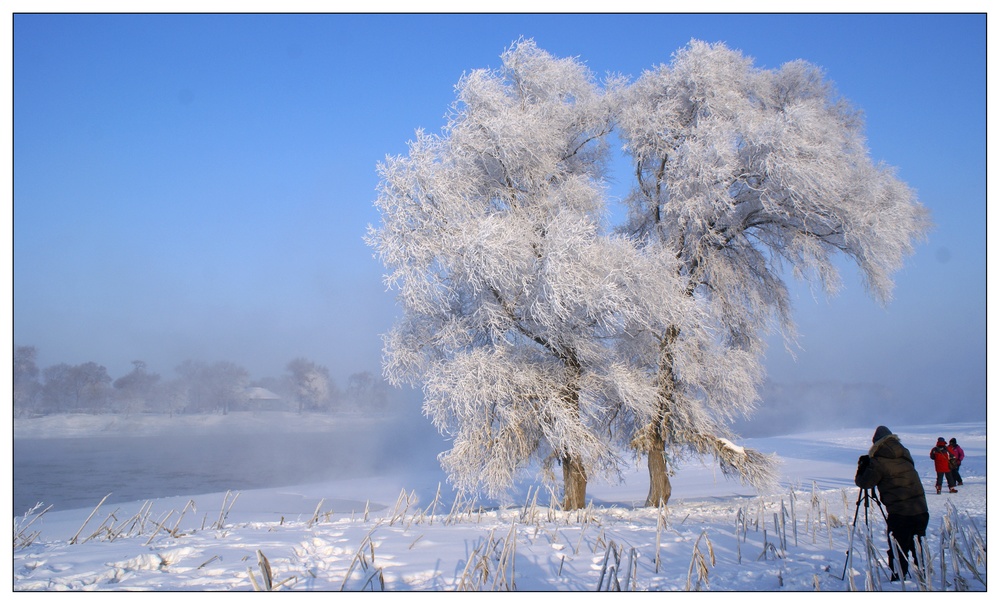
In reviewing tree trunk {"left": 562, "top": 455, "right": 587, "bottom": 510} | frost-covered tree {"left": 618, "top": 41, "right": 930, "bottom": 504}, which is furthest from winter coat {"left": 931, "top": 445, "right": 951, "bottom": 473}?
tree trunk {"left": 562, "top": 455, "right": 587, "bottom": 510}

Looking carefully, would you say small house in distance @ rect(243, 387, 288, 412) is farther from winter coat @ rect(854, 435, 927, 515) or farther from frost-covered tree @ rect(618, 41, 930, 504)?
winter coat @ rect(854, 435, 927, 515)

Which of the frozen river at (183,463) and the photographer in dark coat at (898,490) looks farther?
the frozen river at (183,463)

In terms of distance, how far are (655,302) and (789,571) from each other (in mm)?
5906

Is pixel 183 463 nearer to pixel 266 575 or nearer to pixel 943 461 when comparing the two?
pixel 266 575

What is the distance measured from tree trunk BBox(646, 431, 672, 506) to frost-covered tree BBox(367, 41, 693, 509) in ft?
2.60

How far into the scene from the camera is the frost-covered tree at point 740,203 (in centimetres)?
1137

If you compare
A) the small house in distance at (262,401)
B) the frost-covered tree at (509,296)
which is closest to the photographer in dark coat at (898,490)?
the frost-covered tree at (509,296)

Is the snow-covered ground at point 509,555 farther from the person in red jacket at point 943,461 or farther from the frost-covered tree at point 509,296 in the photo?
the frost-covered tree at point 509,296

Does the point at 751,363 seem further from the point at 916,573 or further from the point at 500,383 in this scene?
the point at 916,573

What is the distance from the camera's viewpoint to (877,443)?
5.71m

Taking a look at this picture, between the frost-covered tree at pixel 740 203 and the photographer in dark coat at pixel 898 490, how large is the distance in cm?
632

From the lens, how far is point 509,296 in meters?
11.1

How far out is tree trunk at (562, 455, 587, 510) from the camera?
1190 centimetres
